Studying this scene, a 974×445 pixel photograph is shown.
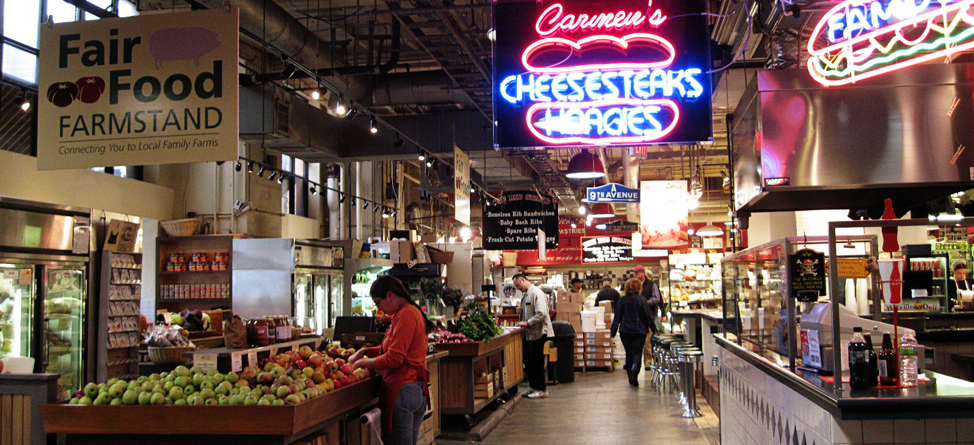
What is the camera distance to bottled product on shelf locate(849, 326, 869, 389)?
156 inches

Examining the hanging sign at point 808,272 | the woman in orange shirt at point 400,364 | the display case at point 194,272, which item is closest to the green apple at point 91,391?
the woman in orange shirt at point 400,364

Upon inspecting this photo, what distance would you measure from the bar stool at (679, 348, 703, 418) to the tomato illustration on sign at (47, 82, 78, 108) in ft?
23.7

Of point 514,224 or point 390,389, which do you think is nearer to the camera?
point 390,389

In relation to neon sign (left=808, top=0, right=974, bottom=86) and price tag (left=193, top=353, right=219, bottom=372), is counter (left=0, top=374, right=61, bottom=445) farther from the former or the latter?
neon sign (left=808, top=0, right=974, bottom=86)

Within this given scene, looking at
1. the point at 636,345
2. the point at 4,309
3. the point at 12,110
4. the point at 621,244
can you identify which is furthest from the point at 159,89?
the point at 621,244

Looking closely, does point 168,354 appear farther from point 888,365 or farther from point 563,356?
point 563,356

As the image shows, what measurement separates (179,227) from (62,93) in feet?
26.4

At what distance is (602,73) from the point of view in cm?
618

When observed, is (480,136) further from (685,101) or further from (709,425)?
(685,101)

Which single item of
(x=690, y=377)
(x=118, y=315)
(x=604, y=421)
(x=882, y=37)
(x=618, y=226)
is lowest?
(x=604, y=421)

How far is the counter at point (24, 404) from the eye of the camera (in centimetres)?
489

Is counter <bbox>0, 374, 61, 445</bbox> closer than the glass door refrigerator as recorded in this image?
Yes

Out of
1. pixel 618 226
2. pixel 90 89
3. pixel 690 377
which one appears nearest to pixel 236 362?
pixel 90 89

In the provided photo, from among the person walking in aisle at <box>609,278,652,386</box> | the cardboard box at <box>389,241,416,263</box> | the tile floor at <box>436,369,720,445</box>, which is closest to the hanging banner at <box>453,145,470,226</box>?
the cardboard box at <box>389,241,416,263</box>
